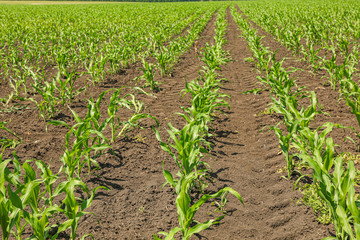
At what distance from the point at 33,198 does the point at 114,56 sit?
4817 millimetres

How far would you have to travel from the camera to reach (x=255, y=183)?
2988 mm

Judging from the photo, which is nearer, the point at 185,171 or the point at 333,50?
the point at 185,171

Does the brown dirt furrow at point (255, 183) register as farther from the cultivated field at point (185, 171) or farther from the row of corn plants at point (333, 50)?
the row of corn plants at point (333, 50)

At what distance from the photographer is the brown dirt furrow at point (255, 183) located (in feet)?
7.61

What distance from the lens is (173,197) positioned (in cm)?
277

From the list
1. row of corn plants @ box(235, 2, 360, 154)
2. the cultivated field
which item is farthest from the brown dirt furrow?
row of corn plants @ box(235, 2, 360, 154)

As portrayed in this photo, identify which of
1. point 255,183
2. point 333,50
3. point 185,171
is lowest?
point 255,183

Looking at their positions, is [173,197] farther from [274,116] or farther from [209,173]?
[274,116]

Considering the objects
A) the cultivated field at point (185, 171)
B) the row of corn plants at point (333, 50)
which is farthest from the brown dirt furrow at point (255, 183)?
the row of corn plants at point (333, 50)

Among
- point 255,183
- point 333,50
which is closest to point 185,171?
point 255,183

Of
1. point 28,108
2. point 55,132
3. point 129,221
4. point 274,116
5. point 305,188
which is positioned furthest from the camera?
point 28,108

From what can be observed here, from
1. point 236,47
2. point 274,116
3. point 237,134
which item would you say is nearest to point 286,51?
point 236,47

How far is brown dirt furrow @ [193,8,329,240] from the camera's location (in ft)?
7.61

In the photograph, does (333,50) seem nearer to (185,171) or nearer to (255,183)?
(255,183)
